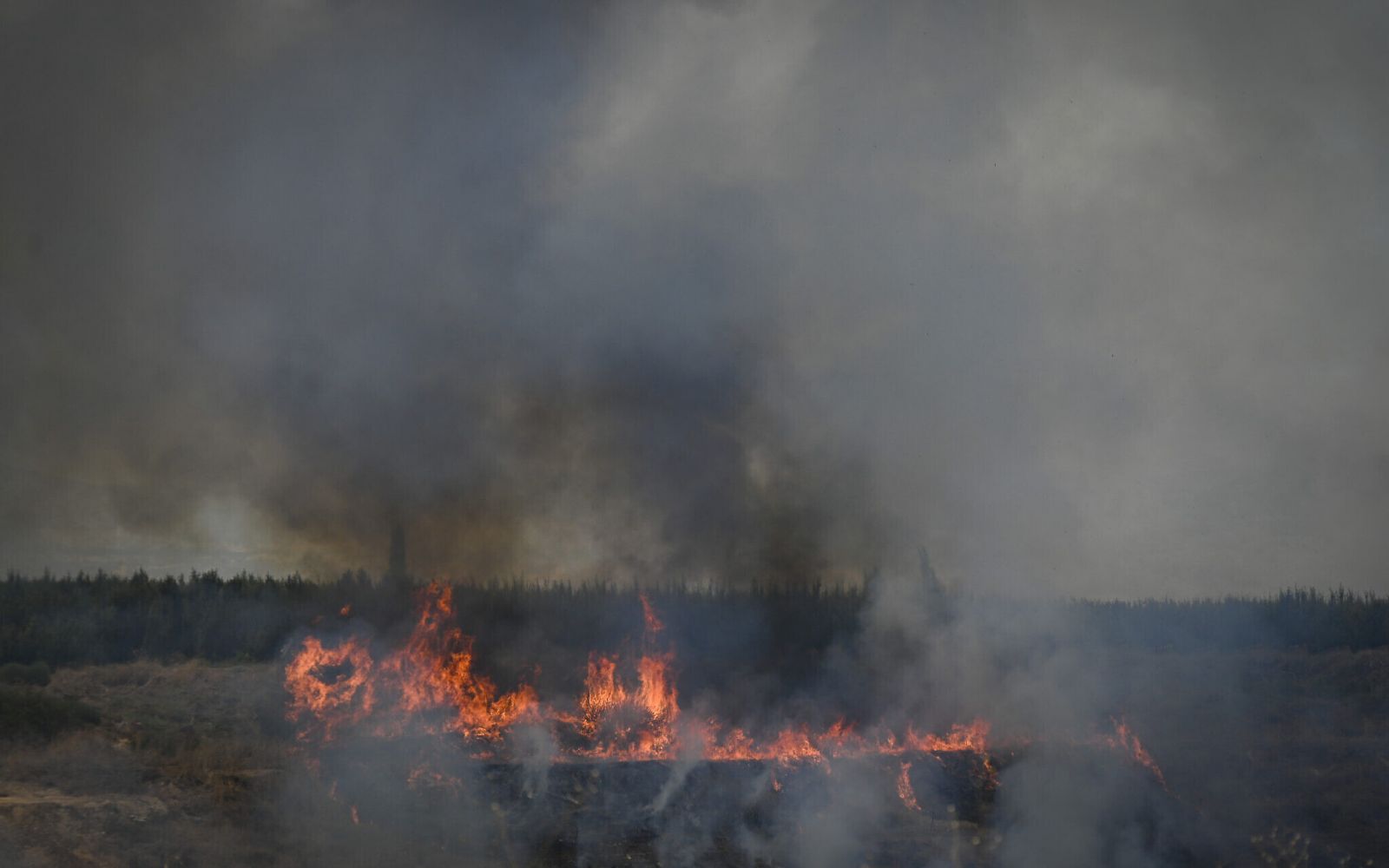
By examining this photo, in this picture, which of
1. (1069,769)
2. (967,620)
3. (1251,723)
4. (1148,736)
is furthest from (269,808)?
(1251,723)

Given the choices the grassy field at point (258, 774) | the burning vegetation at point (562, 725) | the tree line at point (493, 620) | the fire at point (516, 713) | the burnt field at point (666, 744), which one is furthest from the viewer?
the tree line at point (493, 620)

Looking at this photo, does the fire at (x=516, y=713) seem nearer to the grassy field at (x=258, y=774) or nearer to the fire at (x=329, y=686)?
the fire at (x=329, y=686)

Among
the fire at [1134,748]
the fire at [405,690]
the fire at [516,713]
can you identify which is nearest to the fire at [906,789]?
the fire at [516,713]

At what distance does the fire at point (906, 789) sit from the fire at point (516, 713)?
669mm

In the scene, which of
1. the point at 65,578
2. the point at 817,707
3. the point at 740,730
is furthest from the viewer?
the point at 65,578

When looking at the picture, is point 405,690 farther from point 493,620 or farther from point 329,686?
point 493,620

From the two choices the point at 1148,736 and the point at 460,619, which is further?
the point at 460,619

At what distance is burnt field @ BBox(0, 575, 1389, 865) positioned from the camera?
23.3 metres

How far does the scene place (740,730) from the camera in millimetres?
28641

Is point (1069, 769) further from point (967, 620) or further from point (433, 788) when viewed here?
point (433, 788)

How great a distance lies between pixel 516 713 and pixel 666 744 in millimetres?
4528

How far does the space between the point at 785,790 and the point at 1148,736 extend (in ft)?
39.6

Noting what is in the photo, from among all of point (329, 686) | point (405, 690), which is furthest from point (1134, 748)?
point (329, 686)

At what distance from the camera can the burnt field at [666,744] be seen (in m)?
23.3
